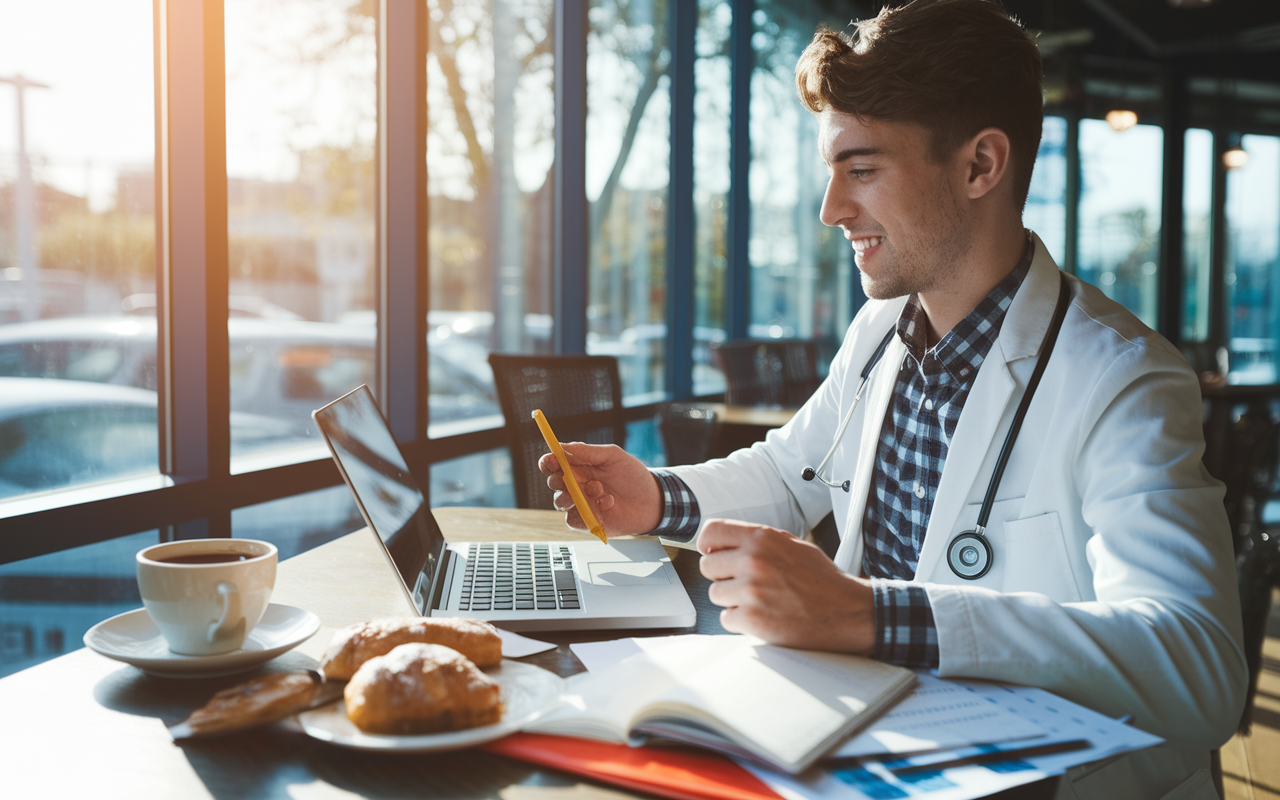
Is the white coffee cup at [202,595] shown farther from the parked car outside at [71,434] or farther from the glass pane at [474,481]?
the glass pane at [474,481]

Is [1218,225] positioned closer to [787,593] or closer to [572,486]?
[572,486]

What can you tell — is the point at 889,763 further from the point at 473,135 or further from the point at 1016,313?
the point at 473,135

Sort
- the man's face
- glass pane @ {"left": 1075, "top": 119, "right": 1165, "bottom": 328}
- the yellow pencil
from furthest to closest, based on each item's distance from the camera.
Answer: glass pane @ {"left": 1075, "top": 119, "right": 1165, "bottom": 328}, the man's face, the yellow pencil

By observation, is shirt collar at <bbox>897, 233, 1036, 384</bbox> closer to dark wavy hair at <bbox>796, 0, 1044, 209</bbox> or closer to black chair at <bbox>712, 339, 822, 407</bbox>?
dark wavy hair at <bbox>796, 0, 1044, 209</bbox>

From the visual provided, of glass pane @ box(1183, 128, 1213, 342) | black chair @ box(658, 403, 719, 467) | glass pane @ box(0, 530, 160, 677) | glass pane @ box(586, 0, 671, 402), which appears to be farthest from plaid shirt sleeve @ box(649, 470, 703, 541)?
glass pane @ box(1183, 128, 1213, 342)

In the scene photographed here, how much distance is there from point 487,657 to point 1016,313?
2.89ft

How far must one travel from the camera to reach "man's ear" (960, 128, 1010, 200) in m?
1.38

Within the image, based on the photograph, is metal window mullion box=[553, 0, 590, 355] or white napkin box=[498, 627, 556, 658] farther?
metal window mullion box=[553, 0, 590, 355]

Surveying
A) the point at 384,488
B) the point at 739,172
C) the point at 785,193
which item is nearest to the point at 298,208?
the point at 384,488

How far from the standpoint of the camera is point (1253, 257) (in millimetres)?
9578

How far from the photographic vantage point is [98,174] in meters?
2.11

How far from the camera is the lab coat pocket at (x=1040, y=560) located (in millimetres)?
1130

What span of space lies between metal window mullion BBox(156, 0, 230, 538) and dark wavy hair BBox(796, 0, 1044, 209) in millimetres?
1504

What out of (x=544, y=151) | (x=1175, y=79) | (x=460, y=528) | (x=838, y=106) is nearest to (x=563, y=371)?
(x=460, y=528)
